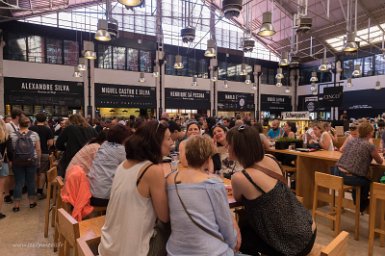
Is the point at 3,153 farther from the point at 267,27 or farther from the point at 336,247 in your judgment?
the point at 267,27

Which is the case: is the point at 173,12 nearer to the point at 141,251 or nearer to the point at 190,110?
the point at 190,110

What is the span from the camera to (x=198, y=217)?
150cm

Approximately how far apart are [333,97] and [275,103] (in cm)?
894

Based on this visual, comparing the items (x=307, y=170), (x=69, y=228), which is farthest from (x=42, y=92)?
(x=69, y=228)

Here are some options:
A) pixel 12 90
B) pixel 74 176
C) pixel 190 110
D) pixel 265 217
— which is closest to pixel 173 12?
pixel 190 110

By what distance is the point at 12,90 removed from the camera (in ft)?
41.9

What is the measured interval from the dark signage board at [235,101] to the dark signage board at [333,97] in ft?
22.9

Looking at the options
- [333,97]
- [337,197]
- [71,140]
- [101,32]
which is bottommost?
[337,197]

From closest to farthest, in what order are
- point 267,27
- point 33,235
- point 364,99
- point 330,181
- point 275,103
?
point 330,181, point 33,235, point 267,27, point 364,99, point 275,103

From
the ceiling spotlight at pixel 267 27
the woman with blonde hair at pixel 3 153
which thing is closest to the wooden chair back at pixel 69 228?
the woman with blonde hair at pixel 3 153

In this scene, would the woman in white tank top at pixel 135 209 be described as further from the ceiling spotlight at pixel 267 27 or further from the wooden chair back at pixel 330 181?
the ceiling spotlight at pixel 267 27

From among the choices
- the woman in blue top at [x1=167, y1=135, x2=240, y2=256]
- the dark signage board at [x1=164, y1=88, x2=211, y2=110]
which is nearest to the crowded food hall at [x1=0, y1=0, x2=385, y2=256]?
the woman in blue top at [x1=167, y1=135, x2=240, y2=256]

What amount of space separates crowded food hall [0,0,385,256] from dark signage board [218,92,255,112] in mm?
4618

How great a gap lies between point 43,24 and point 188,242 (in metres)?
15.2
